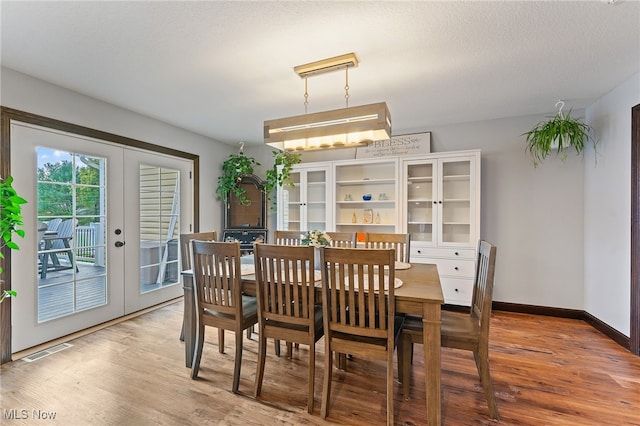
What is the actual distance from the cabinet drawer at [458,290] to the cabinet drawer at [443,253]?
29 cm

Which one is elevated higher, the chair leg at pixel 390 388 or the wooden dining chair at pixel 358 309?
the wooden dining chair at pixel 358 309

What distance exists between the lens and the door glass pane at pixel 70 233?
9.09ft

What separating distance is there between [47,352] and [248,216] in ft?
9.62

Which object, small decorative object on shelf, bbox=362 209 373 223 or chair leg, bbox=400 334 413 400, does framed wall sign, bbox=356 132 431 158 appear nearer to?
small decorative object on shelf, bbox=362 209 373 223

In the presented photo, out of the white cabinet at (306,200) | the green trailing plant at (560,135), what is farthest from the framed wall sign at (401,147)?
the green trailing plant at (560,135)

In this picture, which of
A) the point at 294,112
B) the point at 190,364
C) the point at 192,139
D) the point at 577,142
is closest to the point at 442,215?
the point at 577,142

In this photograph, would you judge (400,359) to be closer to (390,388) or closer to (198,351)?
(390,388)

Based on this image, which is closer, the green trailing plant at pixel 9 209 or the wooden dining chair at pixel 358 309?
the wooden dining chair at pixel 358 309

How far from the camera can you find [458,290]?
3678 millimetres

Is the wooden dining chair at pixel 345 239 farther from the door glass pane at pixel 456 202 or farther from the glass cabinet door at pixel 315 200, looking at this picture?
the door glass pane at pixel 456 202

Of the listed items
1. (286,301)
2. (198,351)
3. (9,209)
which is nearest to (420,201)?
(286,301)

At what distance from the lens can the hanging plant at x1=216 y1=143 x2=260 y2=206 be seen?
489 centimetres

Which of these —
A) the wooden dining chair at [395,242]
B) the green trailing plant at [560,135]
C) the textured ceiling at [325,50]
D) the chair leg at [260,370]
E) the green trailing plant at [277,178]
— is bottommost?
the chair leg at [260,370]

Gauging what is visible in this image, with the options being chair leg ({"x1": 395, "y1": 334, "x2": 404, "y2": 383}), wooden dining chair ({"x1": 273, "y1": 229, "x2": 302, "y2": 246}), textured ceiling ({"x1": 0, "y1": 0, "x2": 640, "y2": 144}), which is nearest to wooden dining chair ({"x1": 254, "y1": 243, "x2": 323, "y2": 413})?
chair leg ({"x1": 395, "y1": 334, "x2": 404, "y2": 383})
